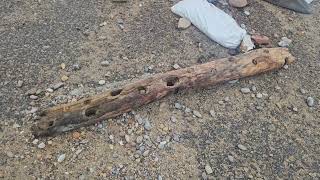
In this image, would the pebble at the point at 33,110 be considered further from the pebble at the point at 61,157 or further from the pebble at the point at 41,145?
the pebble at the point at 61,157

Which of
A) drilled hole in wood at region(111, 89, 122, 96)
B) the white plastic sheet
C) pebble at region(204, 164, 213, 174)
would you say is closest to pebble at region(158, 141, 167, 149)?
pebble at region(204, 164, 213, 174)

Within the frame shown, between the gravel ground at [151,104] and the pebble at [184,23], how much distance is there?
50mm

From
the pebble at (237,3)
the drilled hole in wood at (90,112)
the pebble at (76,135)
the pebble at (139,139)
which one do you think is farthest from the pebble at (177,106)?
the pebble at (237,3)

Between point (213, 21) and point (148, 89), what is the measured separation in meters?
0.99

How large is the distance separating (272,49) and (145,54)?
38.1 inches

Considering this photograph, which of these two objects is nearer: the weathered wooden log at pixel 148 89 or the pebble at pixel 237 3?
the weathered wooden log at pixel 148 89

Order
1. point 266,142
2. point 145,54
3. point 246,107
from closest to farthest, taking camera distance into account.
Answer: point 266,142, point 246,107, point 145,54

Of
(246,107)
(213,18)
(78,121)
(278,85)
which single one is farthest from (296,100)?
(78,121)

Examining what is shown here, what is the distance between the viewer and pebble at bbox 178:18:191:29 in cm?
344

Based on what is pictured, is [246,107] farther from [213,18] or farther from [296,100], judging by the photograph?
[213,18]

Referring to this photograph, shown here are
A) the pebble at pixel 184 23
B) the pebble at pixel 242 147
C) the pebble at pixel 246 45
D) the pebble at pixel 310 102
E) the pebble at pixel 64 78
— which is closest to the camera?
the pebble at pixel 242 147

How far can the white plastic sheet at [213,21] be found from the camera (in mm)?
3316

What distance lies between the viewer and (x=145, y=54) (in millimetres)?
3236

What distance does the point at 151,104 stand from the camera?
113 inches
